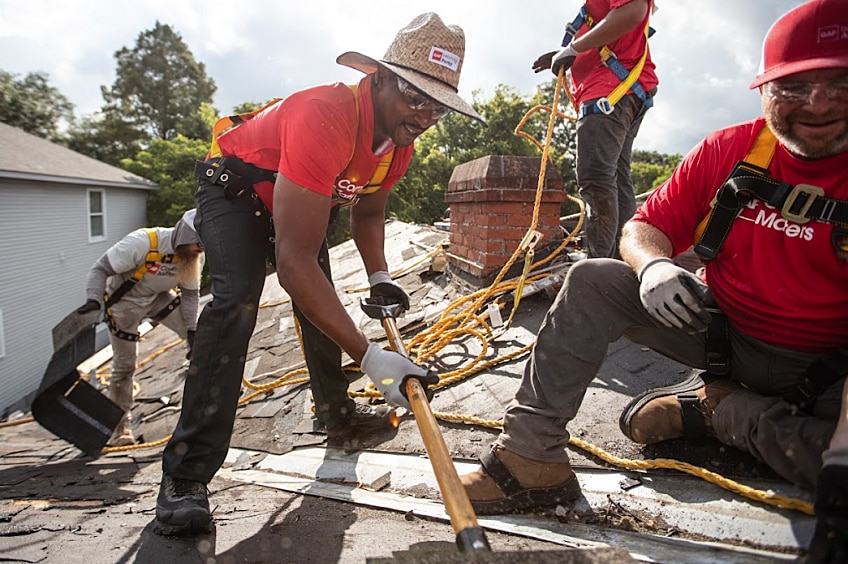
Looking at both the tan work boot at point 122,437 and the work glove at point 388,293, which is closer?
the work glove at point 388,293

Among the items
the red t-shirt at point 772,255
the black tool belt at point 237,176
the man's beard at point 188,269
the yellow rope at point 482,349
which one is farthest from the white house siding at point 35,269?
the red t-shirt at point 772,255

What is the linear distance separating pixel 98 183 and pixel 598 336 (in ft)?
55.8

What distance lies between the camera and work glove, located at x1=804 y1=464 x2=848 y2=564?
1102 millimetres

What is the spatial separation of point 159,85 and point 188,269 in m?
34.3

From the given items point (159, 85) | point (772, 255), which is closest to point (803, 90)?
point (772, 255)

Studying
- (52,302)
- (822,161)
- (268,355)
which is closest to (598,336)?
(822,161)

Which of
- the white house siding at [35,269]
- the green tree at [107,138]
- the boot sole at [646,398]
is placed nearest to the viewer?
the boot sole at [646,398]

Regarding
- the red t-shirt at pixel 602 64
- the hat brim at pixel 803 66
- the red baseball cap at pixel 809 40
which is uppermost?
the red t-shirt at pixel 602 64

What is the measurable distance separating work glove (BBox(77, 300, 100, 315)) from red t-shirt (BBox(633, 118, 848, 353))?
3.98 meters

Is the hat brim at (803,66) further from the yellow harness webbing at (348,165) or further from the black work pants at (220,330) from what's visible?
the black work pants at (220,330)

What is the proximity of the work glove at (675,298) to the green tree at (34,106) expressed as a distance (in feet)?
101

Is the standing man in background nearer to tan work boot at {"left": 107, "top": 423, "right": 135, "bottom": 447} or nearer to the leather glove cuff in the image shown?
the leather glove cuff

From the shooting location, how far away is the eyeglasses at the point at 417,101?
6.48 feet

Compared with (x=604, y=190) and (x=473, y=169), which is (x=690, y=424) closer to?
(x=604, y=190)
